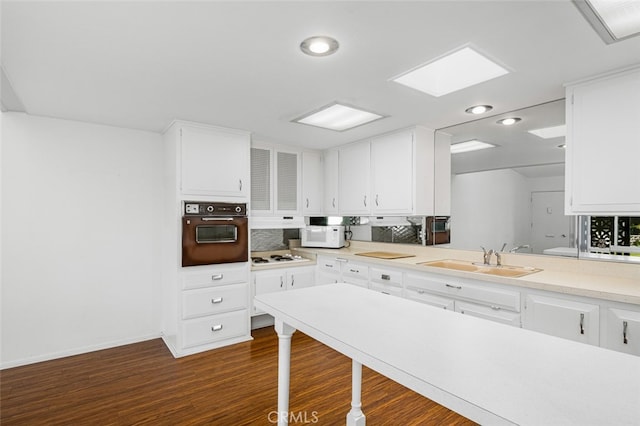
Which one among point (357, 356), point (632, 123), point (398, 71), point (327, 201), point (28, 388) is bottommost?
point (28, 388)

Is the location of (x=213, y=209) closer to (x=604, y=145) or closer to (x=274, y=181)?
(x=274, y=181)

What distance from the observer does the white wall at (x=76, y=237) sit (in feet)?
9.91

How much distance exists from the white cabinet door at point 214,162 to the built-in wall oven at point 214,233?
160 mm

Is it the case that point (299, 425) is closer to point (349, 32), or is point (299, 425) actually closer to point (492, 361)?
point (492, 361)

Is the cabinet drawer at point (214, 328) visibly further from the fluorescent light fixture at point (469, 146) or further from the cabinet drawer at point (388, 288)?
the fluorescent light fixture at point (469, 146)

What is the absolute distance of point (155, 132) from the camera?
3.71m

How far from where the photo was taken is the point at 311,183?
459 centimetres

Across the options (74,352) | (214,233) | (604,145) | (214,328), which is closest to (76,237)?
(74,352)

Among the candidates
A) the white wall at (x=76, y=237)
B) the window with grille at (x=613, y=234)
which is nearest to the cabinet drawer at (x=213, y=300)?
the white wall at (x=76, y=237)

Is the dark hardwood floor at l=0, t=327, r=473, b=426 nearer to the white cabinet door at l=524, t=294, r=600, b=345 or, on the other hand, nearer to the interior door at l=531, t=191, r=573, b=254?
the white cabinet door at l=524, t=294, r=600, b=345

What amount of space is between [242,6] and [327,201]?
325 centimetres

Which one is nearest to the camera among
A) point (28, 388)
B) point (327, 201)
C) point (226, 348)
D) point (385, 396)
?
point (385, 396)

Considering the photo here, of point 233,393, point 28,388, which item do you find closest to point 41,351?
point 28,388

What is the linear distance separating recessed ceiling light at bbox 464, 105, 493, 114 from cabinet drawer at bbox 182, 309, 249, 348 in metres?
2.96
